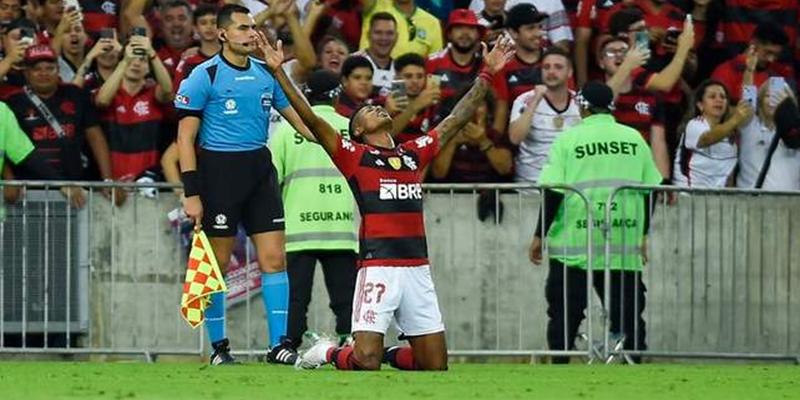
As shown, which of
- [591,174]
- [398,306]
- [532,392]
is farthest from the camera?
[591,174]

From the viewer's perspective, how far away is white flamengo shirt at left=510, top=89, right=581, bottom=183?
18.8m

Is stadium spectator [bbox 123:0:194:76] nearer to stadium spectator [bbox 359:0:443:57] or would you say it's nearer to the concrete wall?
stadium spectator [bbox 359:0:443:57]

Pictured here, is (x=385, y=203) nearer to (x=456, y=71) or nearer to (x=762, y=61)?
(x=456, y=71)

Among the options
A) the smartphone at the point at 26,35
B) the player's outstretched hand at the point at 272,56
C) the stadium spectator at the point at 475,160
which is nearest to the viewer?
the player's outstretched hand at the point at 272,56

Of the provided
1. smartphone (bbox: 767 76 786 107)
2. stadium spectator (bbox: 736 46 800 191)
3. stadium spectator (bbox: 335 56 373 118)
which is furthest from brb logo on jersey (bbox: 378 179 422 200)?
smartphone (bbox: 767 76 786 107)

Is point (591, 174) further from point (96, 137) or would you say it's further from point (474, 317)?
point (96, 137)

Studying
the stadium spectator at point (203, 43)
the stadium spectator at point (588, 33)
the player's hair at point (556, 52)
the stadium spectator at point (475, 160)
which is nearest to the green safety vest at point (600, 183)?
the stadium spectator at point (475, 160)

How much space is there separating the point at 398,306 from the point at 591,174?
3927 millimetres

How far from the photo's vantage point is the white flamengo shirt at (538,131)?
18.8m

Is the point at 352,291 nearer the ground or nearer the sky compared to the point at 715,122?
nearer the ground

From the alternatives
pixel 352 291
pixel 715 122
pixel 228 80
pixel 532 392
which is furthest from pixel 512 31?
pixel 532 392

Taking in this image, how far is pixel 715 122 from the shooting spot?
1947 cm

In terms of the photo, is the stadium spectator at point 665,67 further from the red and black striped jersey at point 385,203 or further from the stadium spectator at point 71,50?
the red and black striped jersey at point 385,203

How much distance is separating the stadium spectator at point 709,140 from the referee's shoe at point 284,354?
5.54 m
